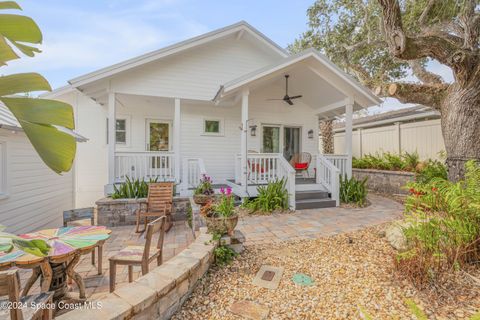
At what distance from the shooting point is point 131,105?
8531 mm

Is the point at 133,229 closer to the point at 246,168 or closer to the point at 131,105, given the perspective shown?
the point at 246,168

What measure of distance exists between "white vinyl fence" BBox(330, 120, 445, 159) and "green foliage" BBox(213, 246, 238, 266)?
9.23 metres

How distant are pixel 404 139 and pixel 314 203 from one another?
647 centimetres

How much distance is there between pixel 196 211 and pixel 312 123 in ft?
21.7

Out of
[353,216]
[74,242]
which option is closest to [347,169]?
[353,216]

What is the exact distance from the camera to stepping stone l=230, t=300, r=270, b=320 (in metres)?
2.21

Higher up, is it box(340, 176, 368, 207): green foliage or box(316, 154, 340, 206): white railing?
box(316, 154, 340, 206): white railing

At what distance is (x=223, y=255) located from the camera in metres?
3.20

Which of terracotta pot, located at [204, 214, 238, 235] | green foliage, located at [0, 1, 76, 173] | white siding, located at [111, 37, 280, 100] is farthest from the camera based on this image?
white siding, located at [111, 37, 280, 100]

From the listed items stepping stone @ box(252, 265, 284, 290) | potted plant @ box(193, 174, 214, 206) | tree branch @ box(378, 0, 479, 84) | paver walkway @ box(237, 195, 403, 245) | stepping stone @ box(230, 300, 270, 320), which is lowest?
stepping stone @ box(230, 300, 270, 320)

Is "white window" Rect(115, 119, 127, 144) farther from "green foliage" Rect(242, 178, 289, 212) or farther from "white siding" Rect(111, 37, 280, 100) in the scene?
"green foliage" Rect(242, 178, 289, 212)

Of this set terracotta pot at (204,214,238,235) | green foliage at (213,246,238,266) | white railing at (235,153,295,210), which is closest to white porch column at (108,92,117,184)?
white railing at (235,153,295,210)

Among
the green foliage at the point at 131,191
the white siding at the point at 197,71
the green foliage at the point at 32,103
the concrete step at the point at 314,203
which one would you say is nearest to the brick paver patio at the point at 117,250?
the green foliage at the point at 131,191

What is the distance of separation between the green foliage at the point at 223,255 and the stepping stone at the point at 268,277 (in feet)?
1.52
